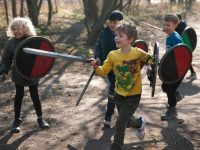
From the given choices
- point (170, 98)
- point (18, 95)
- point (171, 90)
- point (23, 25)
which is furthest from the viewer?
point (170, 98)

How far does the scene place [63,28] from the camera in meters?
16.2

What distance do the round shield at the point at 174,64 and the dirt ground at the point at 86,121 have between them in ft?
2.34

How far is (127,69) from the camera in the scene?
427cm

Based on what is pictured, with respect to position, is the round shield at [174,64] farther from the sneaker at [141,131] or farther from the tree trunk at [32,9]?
the tree trunk at [32,9]

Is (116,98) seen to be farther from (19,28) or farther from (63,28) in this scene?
(63,28)

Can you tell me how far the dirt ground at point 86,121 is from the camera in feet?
15.9

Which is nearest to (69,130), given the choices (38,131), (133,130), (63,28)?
(38,131)

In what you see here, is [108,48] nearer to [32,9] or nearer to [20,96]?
[20,96]

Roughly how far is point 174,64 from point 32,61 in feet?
5.95

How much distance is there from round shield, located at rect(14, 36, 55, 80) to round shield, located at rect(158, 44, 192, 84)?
1.47 meters

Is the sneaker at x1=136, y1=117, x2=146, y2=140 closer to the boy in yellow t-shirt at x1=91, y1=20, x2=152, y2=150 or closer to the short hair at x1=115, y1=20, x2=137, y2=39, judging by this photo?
the boy in yellow t-shirt at x1=91, y1=20, x2=152, y2=150

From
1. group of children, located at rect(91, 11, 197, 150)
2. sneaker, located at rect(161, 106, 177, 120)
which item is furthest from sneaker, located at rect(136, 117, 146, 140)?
sneaker, located at rect(161, 106, 177, 120)

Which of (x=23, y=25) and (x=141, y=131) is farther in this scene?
(x=23, y=25)

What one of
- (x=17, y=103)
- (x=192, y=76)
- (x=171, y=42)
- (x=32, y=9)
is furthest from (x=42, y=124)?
(x=32, y=9)
